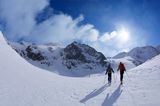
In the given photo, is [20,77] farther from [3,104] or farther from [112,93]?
[112,93]

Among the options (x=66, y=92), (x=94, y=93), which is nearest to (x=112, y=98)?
(x=94, y=93)

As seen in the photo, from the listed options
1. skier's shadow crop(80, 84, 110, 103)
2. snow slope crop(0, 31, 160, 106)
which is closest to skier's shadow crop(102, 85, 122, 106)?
snow slope crop(0, 31, 160, 106)

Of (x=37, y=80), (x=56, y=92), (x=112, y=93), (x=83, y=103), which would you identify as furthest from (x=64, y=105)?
(x=37, y=80)

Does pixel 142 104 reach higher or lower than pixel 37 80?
lower

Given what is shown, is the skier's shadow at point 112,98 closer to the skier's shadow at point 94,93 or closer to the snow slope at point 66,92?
the snow slope at point 66,92

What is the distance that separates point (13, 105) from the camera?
18844mm

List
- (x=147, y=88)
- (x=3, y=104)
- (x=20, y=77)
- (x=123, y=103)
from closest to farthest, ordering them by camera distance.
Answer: (x=3, y=104) → (x=123, y=103) → (x=147, y=88) → (x=20, y=77)

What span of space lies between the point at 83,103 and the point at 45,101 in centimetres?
284

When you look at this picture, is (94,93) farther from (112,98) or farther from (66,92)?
(66,92)

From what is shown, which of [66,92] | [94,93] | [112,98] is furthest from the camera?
[94,93]

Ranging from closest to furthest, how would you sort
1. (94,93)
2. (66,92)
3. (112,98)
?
(112,98) → (66,92) → (94,93)

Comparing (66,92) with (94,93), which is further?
(94,93)

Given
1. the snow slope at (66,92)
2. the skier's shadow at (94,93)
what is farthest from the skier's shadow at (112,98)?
the skier's shadow at (94,93)

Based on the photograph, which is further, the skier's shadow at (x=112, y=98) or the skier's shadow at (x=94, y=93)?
the skier's shadow at (x=94, y=93)
